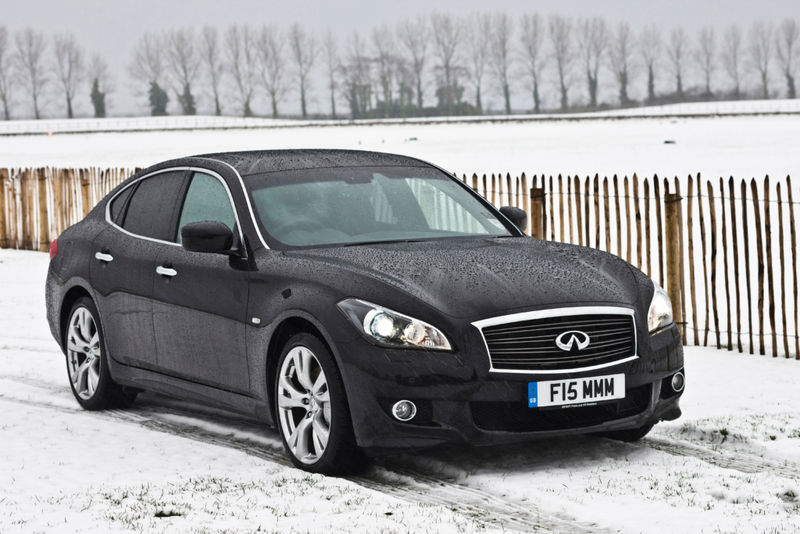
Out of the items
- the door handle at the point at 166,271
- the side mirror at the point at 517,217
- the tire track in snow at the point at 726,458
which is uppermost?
the side mirror at the point at 517,217

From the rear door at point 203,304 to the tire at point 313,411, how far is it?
1.31ft

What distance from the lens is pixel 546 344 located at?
18.0 ft

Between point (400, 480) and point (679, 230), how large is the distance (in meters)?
6.57

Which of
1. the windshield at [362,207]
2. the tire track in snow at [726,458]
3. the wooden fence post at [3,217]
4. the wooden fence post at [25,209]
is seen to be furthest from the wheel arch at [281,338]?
the wooden fence post at [3,217]

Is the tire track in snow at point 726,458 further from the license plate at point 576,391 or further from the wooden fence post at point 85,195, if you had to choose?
the wooden fence post at point 85,195

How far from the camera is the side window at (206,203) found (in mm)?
6707

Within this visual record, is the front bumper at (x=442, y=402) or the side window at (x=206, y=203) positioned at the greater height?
the side window at (x=206, y=203)

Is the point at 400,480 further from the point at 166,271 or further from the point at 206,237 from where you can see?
the point at 166,271

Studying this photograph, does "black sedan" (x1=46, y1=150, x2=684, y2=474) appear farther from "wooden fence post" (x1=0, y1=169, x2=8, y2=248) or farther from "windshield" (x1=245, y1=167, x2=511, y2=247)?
"wooden fence post" (x1=0, y1=169, x2=8, y2=248)

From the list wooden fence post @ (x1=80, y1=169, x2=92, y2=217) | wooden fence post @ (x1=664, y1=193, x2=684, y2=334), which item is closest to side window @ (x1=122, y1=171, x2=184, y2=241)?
wooden fence post @ (x1=664, y1=193, x2=684, y2=334)

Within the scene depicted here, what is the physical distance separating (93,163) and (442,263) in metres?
43.6

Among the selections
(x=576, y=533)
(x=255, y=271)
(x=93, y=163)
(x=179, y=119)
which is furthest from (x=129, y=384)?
(x=179, y=119)

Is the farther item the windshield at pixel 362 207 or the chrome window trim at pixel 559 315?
the windshield at pixel 362 207

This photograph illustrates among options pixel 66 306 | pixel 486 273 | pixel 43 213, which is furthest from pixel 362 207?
pixel 43 213
